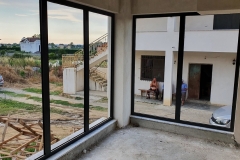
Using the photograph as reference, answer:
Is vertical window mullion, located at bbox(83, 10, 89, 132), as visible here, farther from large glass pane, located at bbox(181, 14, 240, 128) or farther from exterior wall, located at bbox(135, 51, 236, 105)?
large glass pane, located at bbox(181, 14, 240, 128)

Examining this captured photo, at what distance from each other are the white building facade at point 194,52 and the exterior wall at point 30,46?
3.74 m

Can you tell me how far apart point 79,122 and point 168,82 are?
3.56m

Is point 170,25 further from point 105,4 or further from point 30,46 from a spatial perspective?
point 30,46

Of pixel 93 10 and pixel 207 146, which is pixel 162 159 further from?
pixel 93 10

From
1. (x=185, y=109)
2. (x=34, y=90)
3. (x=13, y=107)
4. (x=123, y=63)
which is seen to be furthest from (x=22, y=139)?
(x=185, y=109)

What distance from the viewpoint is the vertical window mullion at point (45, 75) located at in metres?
2.57

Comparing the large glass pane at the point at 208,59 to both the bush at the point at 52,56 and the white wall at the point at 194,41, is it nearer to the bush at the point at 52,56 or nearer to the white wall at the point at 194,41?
the white wall at the point at 194,41

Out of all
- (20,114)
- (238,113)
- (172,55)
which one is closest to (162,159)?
(238,113)

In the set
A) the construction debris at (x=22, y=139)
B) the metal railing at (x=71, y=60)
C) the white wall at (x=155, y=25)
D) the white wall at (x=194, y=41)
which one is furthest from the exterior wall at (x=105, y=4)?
the white wall at (x=155, y=25)

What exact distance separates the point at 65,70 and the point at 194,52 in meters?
4.69

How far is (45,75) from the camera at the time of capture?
2.67m

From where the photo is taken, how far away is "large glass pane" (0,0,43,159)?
2.24 meters

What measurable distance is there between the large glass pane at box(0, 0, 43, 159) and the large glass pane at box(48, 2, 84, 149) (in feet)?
0.78

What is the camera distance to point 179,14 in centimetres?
395
